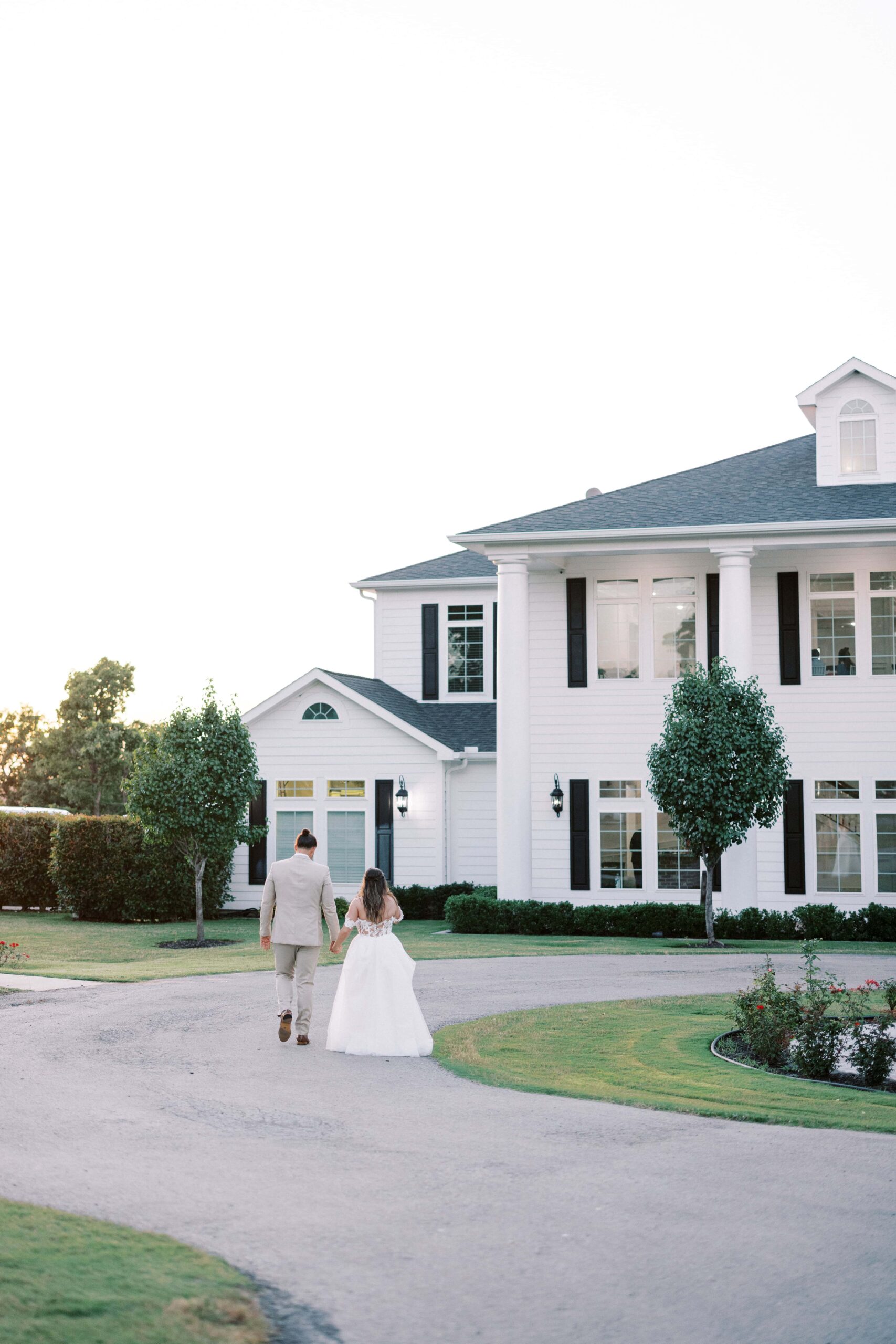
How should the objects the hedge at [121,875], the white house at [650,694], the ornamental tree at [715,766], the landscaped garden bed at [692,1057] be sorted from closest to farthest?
A: the landscaped garden bed at [692,1057] < the ornamental tree at [715,766] < the white house at [650,694] < the hedge at [121,875]

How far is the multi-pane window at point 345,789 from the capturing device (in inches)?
1172

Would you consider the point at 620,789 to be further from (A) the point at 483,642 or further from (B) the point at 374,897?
(B) the point at 374,897

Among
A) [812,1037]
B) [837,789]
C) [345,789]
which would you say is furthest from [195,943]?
[812,1037]

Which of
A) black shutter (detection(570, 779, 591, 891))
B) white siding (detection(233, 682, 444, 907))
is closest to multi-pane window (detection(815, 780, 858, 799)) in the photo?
black shutter (detection(570, 779, 591, 891))

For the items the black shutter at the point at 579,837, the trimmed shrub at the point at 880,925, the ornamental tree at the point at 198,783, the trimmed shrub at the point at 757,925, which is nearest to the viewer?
the ornamental tree at the point at 198,783

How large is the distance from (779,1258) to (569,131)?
1585cm

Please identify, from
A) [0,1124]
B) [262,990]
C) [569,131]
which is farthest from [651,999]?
[569,131]

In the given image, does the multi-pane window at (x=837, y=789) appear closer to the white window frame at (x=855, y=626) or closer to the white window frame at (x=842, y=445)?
the white window frame at (x=855, y=626)

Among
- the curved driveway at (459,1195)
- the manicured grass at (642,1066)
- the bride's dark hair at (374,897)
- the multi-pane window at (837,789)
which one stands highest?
the multi-pane window at (837,789)

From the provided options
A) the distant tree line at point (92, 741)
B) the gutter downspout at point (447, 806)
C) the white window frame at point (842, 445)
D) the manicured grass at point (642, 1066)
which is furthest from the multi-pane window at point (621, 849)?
the distant tree line at point (92, 741)

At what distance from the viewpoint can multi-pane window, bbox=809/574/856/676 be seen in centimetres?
2641

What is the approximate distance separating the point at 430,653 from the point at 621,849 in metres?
7.55

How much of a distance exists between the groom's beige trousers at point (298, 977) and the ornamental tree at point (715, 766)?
12.3 meters

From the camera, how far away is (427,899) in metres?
28.9
